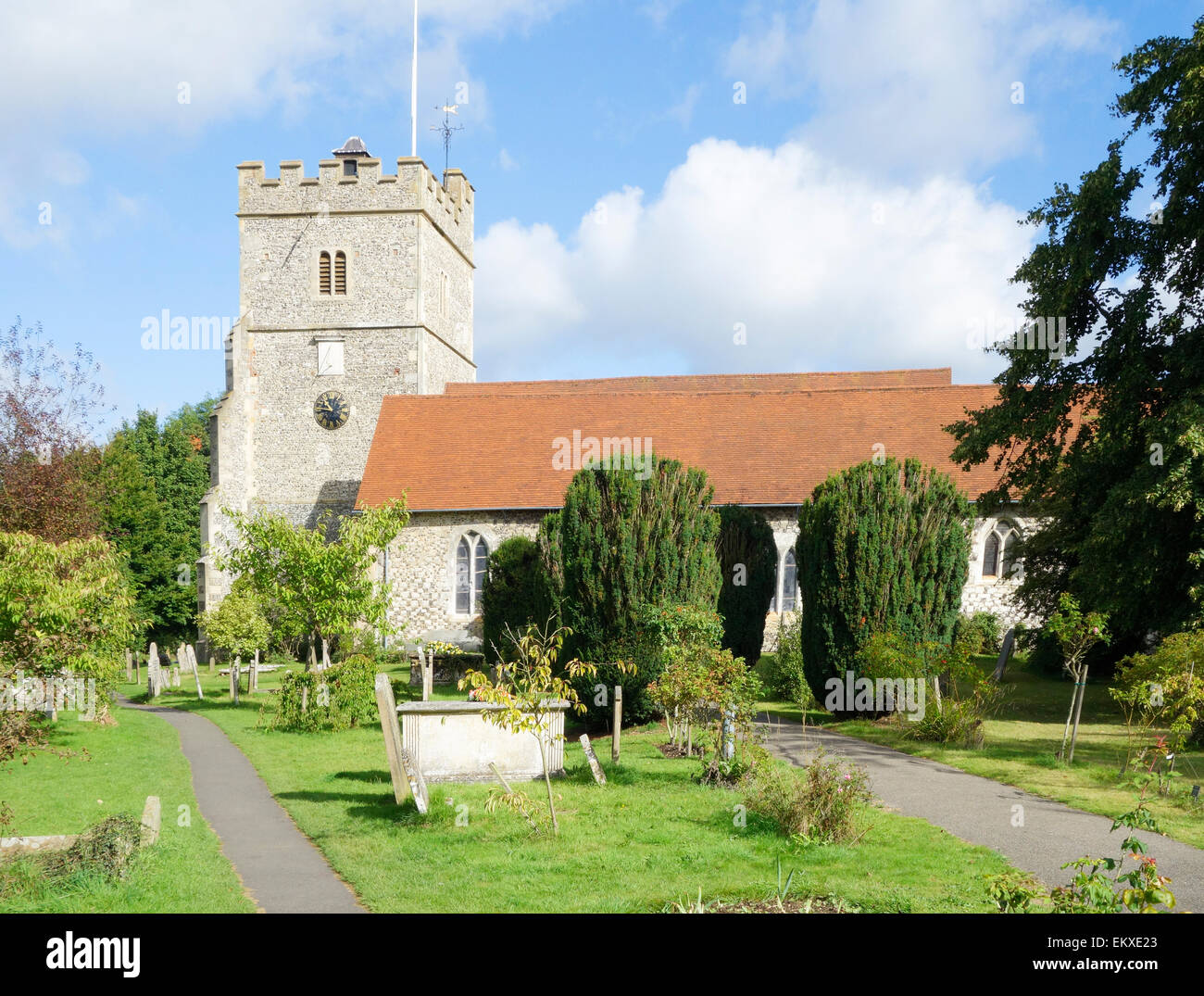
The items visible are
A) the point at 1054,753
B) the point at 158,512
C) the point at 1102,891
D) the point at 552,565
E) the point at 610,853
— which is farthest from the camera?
the point at 158,512

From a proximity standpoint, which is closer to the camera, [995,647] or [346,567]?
[346,567]

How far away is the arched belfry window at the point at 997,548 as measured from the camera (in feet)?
89.7

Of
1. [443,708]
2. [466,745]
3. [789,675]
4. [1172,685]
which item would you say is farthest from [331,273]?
[1172,685]

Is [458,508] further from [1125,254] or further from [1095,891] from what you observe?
[1095,891]

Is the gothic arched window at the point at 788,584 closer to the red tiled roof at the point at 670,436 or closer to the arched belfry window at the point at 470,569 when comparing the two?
the red tiled roof at the point at 670,436

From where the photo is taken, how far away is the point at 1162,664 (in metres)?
11.7

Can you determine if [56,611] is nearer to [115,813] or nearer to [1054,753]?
[115,813]

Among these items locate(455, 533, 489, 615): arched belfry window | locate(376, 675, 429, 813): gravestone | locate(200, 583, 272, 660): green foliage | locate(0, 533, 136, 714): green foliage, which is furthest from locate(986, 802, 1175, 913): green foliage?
locate(200, 583, 272, 660): green foliage

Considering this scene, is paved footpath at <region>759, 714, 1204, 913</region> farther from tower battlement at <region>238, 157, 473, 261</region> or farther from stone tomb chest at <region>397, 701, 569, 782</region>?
tower battlement at <region>238, 157, 473, 261</region>

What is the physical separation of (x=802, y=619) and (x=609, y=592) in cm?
412

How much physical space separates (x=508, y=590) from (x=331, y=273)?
1855 centimetres

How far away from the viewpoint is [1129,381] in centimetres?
1606
